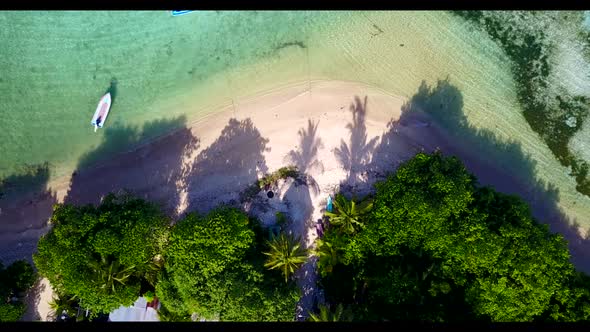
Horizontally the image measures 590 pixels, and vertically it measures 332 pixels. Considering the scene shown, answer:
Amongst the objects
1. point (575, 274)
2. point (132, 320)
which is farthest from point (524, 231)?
point (132, 320)

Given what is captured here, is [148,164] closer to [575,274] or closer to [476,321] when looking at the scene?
[476,321]

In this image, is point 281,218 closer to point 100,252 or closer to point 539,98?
point 100,252

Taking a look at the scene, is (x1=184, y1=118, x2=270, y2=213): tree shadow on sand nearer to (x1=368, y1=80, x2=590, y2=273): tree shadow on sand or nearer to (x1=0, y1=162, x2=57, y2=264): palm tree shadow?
(x1=368, y1=80, x2=590, y2=273): tree shadow on sand

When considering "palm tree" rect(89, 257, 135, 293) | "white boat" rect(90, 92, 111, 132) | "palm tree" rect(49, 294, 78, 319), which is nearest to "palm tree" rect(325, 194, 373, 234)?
"palm tree" rect(89, 257, 135, 293)

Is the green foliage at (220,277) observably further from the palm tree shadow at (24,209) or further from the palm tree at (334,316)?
the palm tree shadow at (24,209)

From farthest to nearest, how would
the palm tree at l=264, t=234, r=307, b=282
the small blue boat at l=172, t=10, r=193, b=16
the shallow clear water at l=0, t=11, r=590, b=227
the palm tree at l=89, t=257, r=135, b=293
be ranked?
the small blue boat at l=172, t=10, r=193, b=16 < the shallow clear water at l=0, t=11, r=590, b=227 < the palm tree at l=264, t=234, r=307, b=282 < the palm tree at l=89, t=257, r=135, b=293

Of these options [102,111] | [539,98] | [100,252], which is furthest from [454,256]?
[102,111]
